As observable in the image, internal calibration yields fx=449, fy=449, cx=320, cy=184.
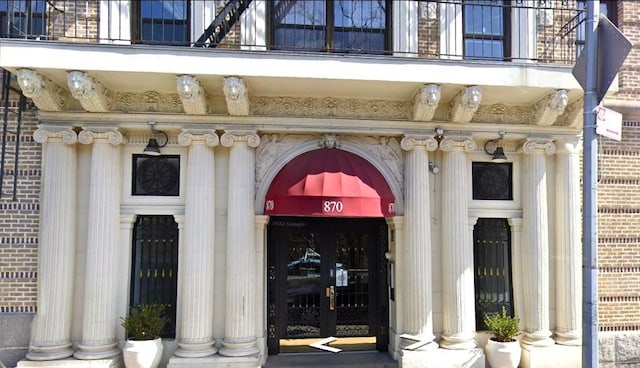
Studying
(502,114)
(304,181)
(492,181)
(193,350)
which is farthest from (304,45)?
(193,350)

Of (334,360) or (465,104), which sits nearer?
(465,104)

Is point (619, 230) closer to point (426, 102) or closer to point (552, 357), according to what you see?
point (552, 357)

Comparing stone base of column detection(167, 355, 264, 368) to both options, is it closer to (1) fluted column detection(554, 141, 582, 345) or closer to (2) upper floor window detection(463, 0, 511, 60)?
(1) fluted column detection(554, 141, 582, 345)

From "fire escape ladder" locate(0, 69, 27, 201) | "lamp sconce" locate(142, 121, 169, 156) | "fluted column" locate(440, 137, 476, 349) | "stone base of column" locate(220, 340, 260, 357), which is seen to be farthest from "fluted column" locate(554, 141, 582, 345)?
"fire escape ladder" locate(0, 69, 27, 201)

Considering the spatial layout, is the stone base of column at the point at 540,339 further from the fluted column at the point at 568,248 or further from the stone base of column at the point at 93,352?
the stone base of column at the point at 93,352

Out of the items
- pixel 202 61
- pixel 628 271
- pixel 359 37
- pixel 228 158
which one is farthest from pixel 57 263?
pixel 628 271

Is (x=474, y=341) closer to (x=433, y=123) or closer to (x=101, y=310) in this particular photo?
(x=433, y=123)

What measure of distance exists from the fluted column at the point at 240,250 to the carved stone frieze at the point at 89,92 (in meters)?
1.91

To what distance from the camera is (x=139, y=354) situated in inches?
→ 269

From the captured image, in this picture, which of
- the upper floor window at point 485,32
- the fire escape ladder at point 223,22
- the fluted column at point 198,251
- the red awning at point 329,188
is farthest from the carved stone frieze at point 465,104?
the fluted column at point 198,251

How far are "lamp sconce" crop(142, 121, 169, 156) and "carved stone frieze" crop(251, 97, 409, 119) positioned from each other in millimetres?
1569

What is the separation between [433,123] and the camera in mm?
7723

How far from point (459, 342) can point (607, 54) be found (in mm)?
5083

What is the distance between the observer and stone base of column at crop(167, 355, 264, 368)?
22.8 feet
